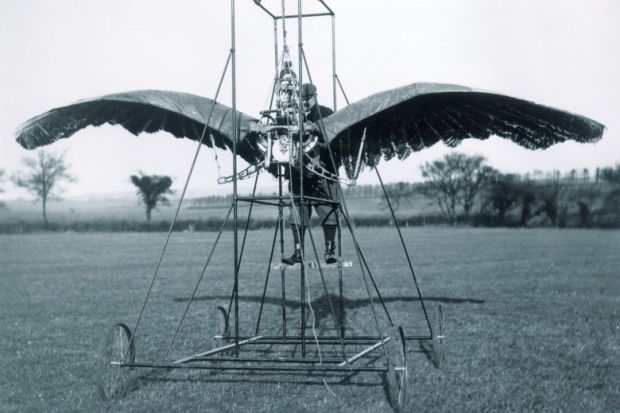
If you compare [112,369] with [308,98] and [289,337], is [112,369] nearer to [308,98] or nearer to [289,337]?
[289,337]

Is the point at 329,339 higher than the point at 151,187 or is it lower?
lower

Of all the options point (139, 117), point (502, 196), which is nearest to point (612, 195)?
point (502, 196)

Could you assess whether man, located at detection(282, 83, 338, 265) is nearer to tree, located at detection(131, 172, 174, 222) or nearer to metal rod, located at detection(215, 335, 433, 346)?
metal rod, located at detection(215, 335, 433, 346)

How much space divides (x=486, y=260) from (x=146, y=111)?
69.6ft

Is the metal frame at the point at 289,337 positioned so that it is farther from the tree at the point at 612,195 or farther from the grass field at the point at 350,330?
the tree at the point at 612,195

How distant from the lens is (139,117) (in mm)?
9289

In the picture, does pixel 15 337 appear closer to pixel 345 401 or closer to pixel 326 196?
pixel 326 196

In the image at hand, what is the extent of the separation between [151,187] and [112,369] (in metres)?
87.8

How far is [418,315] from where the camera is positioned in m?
13.4

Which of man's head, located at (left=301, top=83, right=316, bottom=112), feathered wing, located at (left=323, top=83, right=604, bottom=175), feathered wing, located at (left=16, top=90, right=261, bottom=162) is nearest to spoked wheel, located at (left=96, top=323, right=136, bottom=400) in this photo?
feathered wing, located at (left=16, top=90, right=261, bottom=162)

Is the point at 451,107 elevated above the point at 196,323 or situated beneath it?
elevated above

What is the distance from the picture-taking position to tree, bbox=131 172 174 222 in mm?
93062

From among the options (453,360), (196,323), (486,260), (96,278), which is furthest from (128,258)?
(453,360)

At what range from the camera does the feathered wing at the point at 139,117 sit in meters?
7.95
